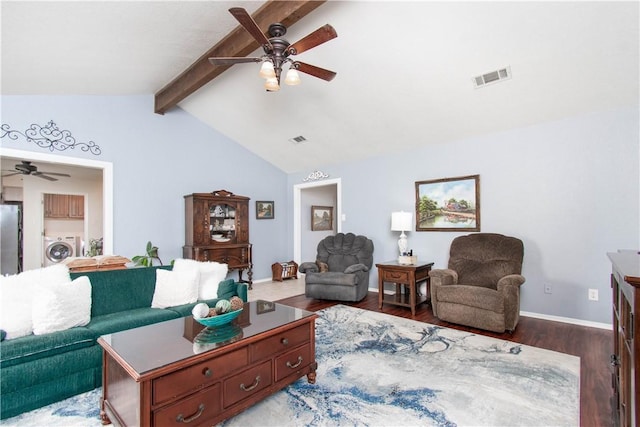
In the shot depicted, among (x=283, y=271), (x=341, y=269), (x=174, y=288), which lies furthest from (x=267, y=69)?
(x=283, y=271)

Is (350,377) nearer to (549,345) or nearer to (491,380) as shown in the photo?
(491,380)

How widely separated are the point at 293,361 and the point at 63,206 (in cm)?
672

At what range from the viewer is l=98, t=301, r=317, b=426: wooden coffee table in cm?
139

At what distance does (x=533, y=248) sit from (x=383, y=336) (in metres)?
2.17

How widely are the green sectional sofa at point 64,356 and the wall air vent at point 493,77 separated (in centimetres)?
366

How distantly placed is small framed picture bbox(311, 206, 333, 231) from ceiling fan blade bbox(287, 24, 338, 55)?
15.6ft

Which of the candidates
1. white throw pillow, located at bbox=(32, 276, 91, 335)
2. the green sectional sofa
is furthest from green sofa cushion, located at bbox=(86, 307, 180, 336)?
white throw pillow, located at bbox=(32, 276, 91, 335)

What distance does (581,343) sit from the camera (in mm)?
2836

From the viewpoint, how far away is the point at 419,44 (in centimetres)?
287

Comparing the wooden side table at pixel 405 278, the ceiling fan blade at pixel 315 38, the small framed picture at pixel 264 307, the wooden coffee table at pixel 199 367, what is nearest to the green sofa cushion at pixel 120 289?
the wooden coffee table at pixel 199 367

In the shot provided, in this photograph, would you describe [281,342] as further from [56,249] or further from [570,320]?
[56,249]

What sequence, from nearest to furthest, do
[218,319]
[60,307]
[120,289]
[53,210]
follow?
[218,319]
[60,307]
[120,289]
[53,210]

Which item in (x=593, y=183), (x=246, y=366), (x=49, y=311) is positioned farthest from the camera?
(x=593, y=183)

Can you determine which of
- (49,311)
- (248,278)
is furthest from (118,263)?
(248,278)
